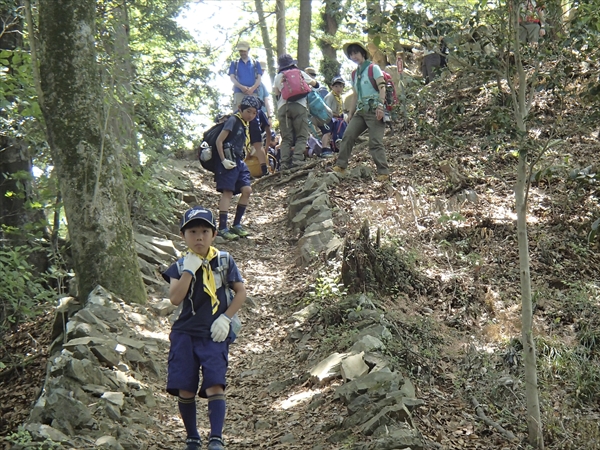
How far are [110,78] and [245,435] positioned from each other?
4.73 metres

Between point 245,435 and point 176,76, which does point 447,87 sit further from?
point 245,435

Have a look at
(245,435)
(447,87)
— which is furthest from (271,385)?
(447,87)

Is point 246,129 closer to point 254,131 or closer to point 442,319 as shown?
point 254,131

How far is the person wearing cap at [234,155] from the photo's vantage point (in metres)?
9.73

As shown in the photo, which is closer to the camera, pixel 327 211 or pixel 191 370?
pixel 191 370

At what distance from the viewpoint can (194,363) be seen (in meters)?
4.50

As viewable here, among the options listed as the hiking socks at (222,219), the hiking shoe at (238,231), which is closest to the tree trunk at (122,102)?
the hiking socks at (222,219)

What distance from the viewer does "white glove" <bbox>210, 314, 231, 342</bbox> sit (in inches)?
176

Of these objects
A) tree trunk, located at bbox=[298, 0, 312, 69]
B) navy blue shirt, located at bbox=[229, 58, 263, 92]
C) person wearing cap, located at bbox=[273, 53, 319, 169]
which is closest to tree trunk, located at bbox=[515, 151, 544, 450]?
person wearing cap, located at bbox=[273, 53, 319, 169]

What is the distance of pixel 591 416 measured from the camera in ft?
17.6

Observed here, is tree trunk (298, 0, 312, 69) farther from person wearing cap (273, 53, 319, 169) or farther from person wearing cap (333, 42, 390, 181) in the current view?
person wearing cap (333, 42, 390, 181)

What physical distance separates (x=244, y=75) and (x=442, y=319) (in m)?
9.06

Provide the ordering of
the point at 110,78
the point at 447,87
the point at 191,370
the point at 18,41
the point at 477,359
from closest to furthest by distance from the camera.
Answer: the point at 191,370, the point at 477,359, the point at 110,78, the point at 18,41, the point at 447,87

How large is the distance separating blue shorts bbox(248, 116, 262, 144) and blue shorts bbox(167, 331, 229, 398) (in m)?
6.46
